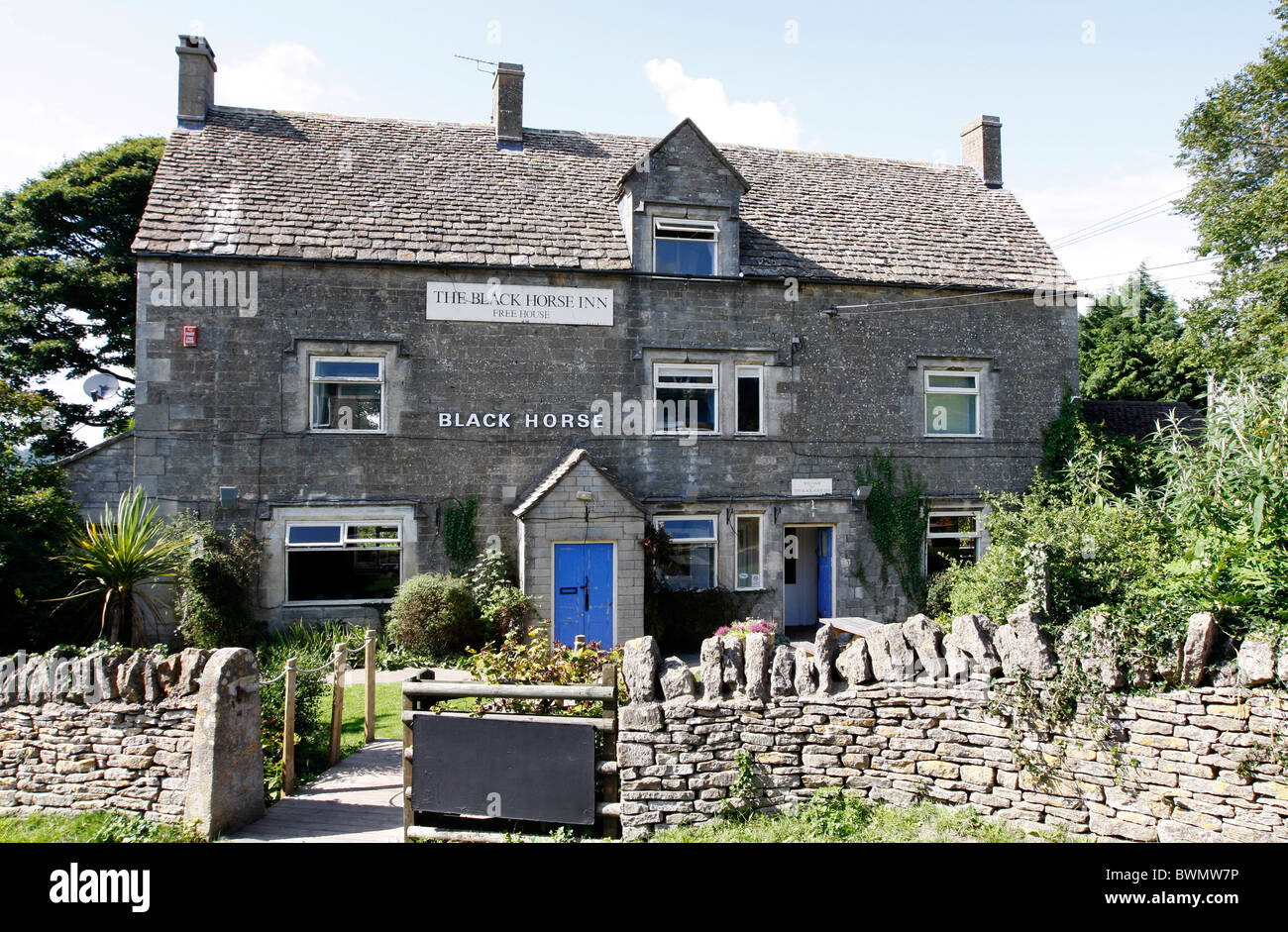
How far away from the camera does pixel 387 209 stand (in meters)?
14.3

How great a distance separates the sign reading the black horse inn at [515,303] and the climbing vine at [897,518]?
19.0ft

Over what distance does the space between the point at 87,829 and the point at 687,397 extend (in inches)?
418

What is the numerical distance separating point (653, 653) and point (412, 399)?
28.5 feet

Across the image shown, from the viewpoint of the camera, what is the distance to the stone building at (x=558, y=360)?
12922 mm

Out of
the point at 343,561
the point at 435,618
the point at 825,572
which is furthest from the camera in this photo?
the point at 825,572

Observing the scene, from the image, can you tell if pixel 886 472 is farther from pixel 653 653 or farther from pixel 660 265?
pixel 653 653

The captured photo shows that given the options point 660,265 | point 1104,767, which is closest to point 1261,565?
point 1104,767

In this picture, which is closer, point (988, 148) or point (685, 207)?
point (685, 207)

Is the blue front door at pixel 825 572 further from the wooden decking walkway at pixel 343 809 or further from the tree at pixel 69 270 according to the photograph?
the tree at pixel 69 270

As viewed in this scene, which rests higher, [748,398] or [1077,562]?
[748,398]

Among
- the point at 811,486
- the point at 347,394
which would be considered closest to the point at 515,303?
the point at 347,394

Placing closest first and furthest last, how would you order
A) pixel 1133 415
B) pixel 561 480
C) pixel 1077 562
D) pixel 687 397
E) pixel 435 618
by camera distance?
pixel 1077 562, pixel 435 618, pixel 561 480, pixel 687 397, pixel 1133 415

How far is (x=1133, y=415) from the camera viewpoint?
1716 centimetres

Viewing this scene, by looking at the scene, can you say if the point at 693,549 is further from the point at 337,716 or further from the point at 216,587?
the point at 216,587
